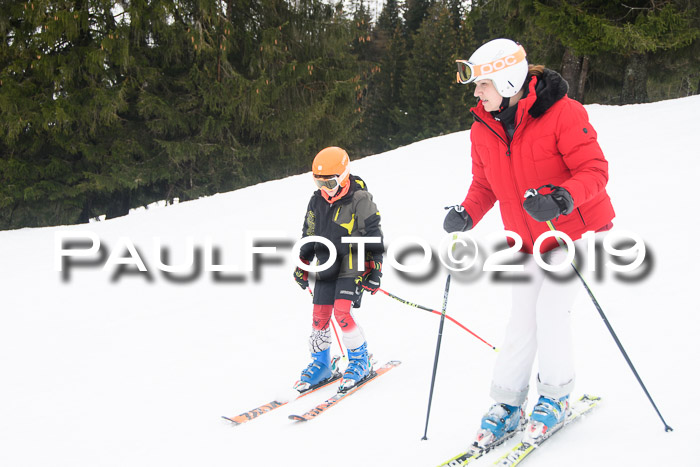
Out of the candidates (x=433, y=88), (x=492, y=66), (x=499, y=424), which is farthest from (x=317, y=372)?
(x=433, y=88)

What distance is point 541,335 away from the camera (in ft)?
9.41

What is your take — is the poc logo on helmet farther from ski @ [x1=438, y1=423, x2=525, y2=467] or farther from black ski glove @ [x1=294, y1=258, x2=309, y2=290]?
black ski glove @ [x1=294, y1=258, x2=309, y2=290]

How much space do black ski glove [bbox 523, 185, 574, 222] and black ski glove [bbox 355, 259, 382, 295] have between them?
173 centimetres

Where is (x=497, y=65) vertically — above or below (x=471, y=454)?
above

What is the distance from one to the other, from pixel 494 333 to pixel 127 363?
329 centimetres

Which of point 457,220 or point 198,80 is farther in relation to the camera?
point 198,80

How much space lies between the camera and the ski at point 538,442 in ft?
8.87

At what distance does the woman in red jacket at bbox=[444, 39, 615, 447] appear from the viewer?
2707 mm

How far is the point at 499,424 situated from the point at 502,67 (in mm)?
1827

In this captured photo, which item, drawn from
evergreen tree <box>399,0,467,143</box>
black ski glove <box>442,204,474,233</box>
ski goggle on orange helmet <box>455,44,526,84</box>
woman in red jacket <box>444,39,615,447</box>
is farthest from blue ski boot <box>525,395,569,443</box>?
evergreen tree <box>399,0,467,143</box>

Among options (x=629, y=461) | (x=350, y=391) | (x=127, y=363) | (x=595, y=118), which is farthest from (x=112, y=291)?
(x=595, y=118)

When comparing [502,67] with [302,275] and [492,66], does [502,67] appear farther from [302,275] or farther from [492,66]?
[302,275]

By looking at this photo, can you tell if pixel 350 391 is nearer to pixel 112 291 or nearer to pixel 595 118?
pixel 112 291

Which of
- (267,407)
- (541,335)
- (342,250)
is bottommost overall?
(267,407)
